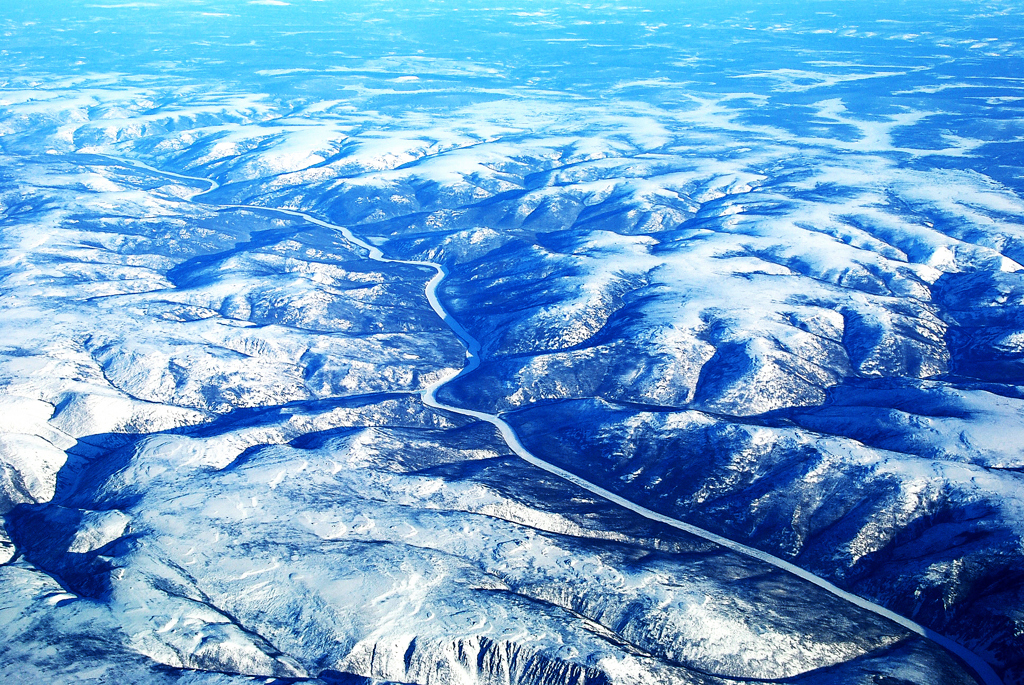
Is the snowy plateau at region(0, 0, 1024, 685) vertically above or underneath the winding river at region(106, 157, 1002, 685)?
above

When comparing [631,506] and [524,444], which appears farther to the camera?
[524,444]

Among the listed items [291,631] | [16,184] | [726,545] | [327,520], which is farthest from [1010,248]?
[16,184]

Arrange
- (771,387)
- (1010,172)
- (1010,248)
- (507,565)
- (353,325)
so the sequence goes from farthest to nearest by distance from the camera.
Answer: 1. (1010,172)
2. (1010,248)
3. (353,325)
4. (771,387)
5. (507,565)

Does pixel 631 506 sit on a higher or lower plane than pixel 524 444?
higher

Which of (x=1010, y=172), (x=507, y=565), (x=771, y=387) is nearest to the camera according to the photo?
(x=507, y=565)

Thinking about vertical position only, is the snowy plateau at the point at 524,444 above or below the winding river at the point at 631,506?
above

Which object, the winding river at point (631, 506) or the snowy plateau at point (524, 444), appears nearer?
the snowy plateau at point (524, 444)

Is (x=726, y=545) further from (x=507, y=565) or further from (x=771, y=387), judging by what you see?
(x=771, y=387)

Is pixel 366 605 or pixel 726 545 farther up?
pixel 366 605

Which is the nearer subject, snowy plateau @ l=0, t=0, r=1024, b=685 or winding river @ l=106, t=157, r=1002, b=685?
snowy plateau @ l=0, t=0, r=1024, b=685

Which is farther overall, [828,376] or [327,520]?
[828,376]
